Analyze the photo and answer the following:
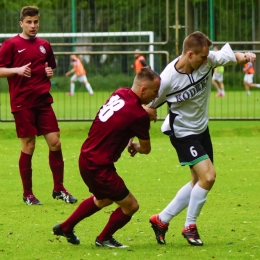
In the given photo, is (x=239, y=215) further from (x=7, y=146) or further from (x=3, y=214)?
(x=7, y=146)

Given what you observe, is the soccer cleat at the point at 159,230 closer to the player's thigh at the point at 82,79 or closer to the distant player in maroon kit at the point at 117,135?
the distant player in maroon kit at the point at 117,135

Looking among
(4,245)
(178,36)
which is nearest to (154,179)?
(4,245)

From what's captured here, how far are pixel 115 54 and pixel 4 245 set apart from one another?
409 inches

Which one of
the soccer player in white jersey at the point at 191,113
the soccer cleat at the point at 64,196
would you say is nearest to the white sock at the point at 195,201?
the soccer player in white jersey at the point at 191,113

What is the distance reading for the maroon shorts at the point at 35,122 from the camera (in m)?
10.0

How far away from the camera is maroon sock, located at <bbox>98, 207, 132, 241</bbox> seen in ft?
23.9

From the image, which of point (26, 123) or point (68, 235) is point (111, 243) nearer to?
point (68, 235)

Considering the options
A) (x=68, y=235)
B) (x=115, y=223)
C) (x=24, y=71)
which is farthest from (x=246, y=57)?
(x=24, y=71)

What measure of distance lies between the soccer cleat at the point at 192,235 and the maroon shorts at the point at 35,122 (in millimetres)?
3051

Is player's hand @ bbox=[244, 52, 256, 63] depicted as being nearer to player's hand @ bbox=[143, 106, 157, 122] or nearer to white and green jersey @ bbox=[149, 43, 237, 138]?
white and green jersey @ bbox=[149, 43, 237, 138]

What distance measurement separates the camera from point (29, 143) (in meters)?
10.2

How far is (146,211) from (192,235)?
183 centimetres

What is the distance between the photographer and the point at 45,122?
10.1 meters

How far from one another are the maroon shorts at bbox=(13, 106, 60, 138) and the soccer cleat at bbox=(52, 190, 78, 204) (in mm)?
702
